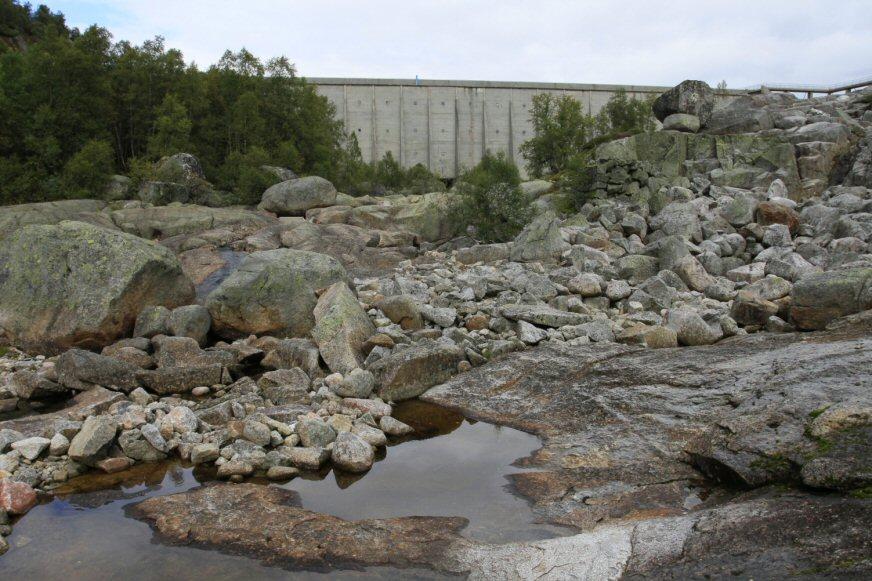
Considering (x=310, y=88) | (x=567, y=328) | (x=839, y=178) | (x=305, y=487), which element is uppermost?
(x=310, y=88)

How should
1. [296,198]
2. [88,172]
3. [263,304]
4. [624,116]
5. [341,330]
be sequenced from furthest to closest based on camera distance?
[624,116], [88,172], [296,198], [263,304], [341,330]

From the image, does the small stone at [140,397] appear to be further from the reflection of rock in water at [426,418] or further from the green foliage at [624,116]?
the green foliage at [624,116]

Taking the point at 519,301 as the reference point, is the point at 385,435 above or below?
below

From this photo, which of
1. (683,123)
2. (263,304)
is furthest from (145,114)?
(683,123)

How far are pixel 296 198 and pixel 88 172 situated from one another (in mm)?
8973

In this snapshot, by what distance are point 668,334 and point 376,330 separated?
195 inches

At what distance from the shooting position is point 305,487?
263 inches

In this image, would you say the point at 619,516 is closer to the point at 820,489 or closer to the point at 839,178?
the point at 820,489

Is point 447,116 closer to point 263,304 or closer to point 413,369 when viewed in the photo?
point 263,304

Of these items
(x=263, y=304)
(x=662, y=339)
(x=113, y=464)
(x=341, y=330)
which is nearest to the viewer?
(x=113, y=464)

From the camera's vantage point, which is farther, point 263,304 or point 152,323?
point 263,304

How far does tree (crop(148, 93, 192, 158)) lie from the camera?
30.9 meters

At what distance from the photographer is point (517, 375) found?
31.7ft

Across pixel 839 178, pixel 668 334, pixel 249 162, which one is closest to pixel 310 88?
pixel 249 162
